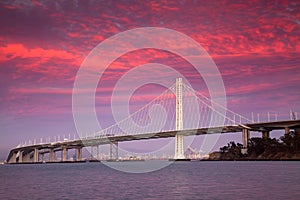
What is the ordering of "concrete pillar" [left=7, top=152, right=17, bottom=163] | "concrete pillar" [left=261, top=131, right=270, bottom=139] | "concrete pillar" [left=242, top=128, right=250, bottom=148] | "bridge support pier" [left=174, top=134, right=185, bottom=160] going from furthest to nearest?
"concrete pillar" [left=7, top=152, right=17, bottom=163]
"concrete pillar" [left=261, top=131, right=270, bottom=139]
"concrete pillar" [left=242, top=128, right=250, bottom=148]
"bridge support pier" [left=174, top=134, right=185, bottom=160]

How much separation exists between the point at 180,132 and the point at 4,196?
7094cm

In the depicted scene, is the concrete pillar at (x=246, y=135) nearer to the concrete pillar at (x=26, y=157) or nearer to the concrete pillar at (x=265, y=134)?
the concrete pillar at (x=265, y=134)

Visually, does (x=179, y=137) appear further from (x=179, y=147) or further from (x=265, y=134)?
(x=265, y=134)

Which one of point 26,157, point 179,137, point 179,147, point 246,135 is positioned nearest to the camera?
point 179,147

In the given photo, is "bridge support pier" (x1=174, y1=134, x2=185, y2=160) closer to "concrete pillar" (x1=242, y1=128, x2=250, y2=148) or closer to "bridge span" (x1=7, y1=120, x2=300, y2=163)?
"bridge span" (x1=7, y1=120, x2=300, y2=163)

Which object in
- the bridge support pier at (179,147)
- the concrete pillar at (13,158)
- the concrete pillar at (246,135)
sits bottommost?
the concrete pillar at (13,158)

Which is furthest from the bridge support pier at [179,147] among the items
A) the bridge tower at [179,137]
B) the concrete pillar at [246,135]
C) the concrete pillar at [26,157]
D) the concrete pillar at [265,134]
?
the concrete pillar at [26,157]

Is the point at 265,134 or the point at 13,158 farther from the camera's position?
the point at 13,158

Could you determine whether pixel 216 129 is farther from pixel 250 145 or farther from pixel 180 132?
pixel 250 145

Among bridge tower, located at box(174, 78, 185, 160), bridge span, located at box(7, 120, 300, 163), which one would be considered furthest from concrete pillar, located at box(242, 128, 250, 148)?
bridge tower, located at box(174, 78, 185, 160)

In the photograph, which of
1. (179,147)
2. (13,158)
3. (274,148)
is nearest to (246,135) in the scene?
(274,148)

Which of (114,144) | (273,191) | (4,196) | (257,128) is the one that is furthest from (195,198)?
(114,144)

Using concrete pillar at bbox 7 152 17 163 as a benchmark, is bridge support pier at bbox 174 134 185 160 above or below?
above

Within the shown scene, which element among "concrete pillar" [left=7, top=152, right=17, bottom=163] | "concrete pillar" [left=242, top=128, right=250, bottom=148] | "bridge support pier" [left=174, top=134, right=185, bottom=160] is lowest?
"concrete pillar" [left=7, top=152, right=17, bottom=163]
